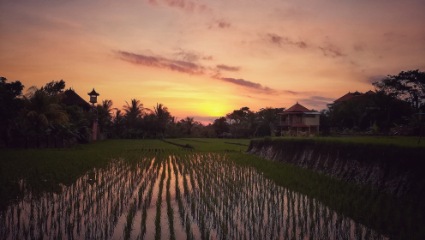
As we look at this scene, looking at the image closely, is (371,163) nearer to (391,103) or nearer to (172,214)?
(172,214)

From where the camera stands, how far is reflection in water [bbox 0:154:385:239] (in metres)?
4.81

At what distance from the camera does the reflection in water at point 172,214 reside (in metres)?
4.81

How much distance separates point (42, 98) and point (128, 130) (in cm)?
2455

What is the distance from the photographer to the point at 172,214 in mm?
5957

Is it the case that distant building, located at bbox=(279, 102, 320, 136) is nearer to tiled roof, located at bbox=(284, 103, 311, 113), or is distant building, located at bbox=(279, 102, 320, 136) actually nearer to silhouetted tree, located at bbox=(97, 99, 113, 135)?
tiled roof, located at bbox=(284, 103, 311, 113)

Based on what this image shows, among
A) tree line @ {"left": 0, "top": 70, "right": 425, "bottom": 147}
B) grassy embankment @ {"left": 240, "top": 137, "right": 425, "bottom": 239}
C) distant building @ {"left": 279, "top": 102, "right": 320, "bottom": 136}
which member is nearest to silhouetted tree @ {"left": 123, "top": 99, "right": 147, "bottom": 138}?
tree line @ {"left": 0, "top": 70, "right": 425, "bottom": 147}

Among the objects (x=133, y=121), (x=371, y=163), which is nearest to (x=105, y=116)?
(x=133, y=121)

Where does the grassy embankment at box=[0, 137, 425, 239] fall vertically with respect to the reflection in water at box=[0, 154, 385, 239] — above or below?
above

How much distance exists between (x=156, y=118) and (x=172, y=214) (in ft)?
140

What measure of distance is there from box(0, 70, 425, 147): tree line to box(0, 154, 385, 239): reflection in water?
6.98 metres

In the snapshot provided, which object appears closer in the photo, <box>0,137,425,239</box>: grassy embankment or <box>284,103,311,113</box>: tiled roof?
<box>0,137,425,239</box>: grassy embankment

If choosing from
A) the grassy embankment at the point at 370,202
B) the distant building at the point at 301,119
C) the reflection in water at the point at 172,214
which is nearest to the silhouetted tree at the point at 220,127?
the distant building at the point at 301,119

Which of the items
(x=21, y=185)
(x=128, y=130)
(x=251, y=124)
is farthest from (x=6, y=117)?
(x=251, y=124)

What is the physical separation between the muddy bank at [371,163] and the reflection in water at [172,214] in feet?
5.93
